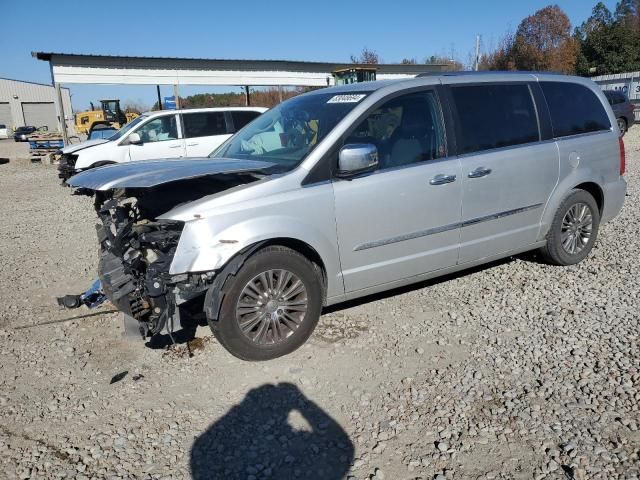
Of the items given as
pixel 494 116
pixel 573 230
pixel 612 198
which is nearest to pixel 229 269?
pixel 494 116

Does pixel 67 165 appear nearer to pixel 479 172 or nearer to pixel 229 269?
pixel 229 269

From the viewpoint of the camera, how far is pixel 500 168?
457 cm

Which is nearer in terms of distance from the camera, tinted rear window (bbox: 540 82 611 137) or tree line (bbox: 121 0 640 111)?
tinted rear window (bbox: 540 82 611 137)

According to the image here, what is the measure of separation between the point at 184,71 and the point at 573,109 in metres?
22.8

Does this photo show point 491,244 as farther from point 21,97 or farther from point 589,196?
point 21,97

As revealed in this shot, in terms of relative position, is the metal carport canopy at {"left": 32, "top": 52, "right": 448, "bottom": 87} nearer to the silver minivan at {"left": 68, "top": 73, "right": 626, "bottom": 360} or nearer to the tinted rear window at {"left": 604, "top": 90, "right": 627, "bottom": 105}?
the tinted rear window at {"left": 604, "top": 90, "right": 627, "bottom": 105}

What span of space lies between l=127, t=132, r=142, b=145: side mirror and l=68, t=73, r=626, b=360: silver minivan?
8.54m

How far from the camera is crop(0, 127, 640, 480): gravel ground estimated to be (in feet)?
8.87

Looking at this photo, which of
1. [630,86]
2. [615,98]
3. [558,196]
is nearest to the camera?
[558,196]

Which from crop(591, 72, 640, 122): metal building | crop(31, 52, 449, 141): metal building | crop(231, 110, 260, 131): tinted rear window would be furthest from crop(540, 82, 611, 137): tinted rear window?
crop(591, 72, 640, 122): metal building

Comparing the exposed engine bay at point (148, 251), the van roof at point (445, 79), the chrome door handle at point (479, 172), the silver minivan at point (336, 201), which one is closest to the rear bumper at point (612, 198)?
the silver minivan at point (336, 201)

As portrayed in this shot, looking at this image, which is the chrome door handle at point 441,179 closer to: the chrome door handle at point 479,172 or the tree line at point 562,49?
the chrome door handle at point 479,172

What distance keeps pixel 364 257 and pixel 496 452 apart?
1.75m

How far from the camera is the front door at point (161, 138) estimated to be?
1306 centimetres
